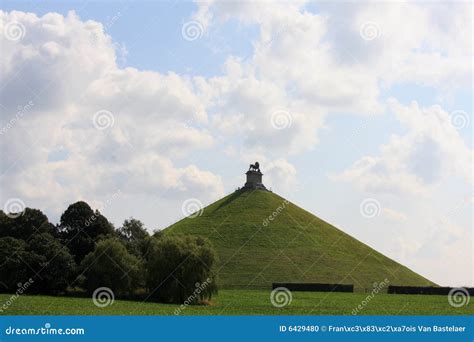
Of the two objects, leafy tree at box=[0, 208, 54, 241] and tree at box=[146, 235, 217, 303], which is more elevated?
leafy tree at box=[0, 208, 54, 241]

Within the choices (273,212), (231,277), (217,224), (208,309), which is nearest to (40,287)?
(208,309)

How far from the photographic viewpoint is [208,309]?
49.4m

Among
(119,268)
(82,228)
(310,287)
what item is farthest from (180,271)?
(310,287)

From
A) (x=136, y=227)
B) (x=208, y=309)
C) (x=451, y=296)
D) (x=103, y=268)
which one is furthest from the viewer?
(x=136, y=227)

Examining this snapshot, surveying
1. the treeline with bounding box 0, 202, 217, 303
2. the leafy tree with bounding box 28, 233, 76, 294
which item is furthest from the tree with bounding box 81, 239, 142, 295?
the leafy tree with bounding box 28, 233, 76, 294

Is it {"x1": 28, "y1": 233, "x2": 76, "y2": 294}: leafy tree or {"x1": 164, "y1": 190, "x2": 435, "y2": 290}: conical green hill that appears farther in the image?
{"x1": 164, "y1": 190, "x2": 435, "y2": 290}: conical green hill

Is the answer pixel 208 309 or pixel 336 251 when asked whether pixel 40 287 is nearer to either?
pixel 208 309

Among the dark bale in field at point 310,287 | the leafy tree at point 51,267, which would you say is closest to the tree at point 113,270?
the leafy tree at point 51,267

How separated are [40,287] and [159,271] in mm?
13447

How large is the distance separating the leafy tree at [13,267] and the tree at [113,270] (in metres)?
5.76

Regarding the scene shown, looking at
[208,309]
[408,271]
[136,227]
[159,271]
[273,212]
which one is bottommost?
[208,309]

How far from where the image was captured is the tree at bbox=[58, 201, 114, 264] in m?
79.0

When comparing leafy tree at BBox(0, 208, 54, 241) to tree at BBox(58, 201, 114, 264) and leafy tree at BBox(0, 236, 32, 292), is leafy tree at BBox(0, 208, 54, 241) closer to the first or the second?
tree at BBox(58, 201, 114, 264)

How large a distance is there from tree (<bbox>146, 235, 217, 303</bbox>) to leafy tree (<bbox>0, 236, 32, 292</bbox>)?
12738mm
